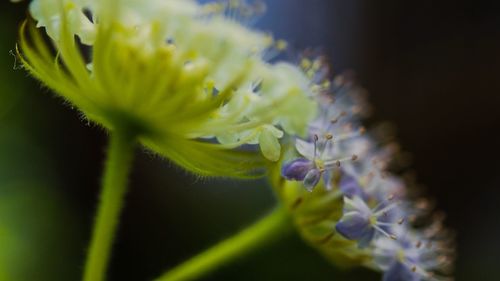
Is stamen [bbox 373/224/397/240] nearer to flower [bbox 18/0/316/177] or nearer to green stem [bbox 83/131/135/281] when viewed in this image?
flower [bbox 18/0/316/177]

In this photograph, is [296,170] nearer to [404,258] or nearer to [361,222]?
[361,222]

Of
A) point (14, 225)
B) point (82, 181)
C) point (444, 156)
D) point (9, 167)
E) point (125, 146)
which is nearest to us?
point (125, 146)

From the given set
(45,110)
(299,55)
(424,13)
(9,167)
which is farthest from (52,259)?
(424,13)

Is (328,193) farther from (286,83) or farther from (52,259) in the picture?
(52,259)

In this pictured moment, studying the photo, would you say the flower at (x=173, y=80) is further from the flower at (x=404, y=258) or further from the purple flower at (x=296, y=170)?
the flower at (x=404, y=258)

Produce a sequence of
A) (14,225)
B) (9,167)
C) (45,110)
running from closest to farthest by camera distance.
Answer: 1. (14,225)
2. (9,167)
3. (45,110)

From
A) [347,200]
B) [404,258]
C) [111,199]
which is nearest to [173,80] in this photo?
[111,199]
